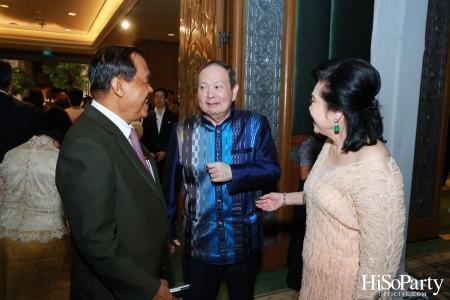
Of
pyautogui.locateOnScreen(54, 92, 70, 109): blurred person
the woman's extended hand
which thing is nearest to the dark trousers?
the woman's extended hand

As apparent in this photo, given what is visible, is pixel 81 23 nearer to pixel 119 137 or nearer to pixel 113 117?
pixel 113 117

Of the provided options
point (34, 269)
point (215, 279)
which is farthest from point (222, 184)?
point (34, 269)

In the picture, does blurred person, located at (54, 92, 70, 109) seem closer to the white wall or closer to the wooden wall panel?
the white wall

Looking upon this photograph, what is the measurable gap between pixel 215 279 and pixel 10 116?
2421mm

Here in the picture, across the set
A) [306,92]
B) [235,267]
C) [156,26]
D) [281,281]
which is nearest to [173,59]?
[156,26]

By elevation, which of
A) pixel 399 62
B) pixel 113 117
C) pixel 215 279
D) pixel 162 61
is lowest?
pixel 215 279

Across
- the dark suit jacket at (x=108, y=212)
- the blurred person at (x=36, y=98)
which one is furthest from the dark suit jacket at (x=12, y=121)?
the dark suit jacket at (x=108, y=212)

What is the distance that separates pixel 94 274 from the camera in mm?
1289

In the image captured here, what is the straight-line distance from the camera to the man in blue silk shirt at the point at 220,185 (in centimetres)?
178

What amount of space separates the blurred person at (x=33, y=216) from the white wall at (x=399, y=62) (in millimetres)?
2040

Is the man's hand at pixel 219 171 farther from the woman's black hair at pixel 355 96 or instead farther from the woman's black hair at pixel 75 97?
the woman's black hair at pixel 75 97

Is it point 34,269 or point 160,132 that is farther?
point 160,132

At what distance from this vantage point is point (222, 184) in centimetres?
179

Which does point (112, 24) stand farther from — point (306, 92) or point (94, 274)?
A: point (94, 274)
